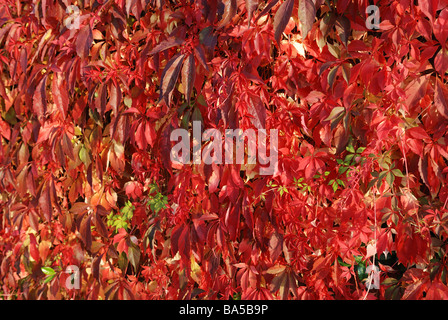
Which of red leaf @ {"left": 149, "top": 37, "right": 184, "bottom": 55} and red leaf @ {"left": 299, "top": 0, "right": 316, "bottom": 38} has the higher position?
red leaf @ {"left": 299, "top": 0, "right": 316, "bottom": 38}

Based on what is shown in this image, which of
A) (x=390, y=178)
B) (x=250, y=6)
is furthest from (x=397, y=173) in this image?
(x=250, y=6)

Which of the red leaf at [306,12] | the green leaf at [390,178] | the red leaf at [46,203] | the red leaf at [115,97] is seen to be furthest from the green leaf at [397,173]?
the red leaf at [46,203]

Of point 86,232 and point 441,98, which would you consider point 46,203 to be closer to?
point 86,232

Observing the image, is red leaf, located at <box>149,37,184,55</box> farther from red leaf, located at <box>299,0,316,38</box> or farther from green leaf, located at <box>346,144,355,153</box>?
green leaf, located at <box>346,144,355,153</box>

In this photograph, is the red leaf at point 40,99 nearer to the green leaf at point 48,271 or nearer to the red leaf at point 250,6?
the green leaf at point 48,271

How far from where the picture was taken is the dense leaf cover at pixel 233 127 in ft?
4.11

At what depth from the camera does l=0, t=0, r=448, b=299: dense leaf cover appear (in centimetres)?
125

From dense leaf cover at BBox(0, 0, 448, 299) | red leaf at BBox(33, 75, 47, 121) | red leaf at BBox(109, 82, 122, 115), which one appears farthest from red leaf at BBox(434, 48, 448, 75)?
red leaf at BBox(33, 75, 47, 121)

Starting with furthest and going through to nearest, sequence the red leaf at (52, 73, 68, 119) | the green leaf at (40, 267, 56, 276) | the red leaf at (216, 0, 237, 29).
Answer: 1. the green leaf at (40, 267, 56, 276)
2. the red leaf at (52, 73, 68, 119)
3. the red leaf at (216, 0, 237, 29)

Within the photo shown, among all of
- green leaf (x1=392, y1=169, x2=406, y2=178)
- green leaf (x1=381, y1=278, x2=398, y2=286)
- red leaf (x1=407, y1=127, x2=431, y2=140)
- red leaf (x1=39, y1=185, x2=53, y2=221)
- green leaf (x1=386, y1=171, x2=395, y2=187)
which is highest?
red leaf (x1=407, y1=127, x2=431, y2=140)

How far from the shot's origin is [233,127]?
51.3 inches

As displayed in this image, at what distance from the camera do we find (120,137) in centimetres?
147

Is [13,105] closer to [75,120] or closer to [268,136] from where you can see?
→ [75,120]

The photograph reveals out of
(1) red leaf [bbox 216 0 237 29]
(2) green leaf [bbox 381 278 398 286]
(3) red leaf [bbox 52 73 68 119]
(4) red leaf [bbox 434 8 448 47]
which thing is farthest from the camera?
(3) red leaf [bbox 52 73 68 119]
